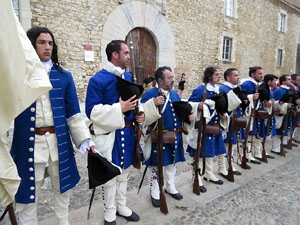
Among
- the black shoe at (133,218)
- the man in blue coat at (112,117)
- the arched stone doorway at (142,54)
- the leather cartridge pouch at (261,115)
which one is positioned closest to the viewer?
the man in blue coat at (112,117)

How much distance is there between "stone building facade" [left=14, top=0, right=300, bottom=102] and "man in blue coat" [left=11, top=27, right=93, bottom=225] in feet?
16.7

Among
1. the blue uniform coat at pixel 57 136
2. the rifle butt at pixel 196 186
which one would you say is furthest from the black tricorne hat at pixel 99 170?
the rifle butt at pixel 196 186

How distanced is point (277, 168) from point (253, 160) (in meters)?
0.47

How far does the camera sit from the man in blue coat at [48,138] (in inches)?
69.9

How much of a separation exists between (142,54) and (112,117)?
7485 mm

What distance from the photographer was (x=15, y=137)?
1813mm

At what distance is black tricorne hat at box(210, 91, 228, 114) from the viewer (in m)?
3.29

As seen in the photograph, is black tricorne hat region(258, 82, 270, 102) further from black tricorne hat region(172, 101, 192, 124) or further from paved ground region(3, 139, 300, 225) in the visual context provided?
black tricorne hat region(172, 101, 192, 124)

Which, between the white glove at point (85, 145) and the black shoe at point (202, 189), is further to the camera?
the black shoe at point (202, 189)

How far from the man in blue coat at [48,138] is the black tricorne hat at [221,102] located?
2.10 m

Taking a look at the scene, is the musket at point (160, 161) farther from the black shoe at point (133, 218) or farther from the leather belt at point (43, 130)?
the leather belt at point (43, 130)

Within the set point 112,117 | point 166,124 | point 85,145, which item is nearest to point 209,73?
point 166,124

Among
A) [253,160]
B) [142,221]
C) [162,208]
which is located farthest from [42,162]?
[253,160]

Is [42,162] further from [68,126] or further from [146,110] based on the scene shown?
[146,110]
